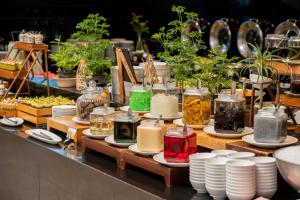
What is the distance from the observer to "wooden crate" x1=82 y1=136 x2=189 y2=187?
8.91 ft

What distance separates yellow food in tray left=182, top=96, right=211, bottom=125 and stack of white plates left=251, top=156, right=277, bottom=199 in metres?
0.66

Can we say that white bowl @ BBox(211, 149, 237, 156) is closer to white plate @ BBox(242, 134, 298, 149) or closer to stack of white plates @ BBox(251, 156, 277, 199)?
white plate @ BBox(242, 134, 298, 149)

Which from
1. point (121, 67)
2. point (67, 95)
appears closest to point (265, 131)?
point (121, 67)

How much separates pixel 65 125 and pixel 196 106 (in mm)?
1009

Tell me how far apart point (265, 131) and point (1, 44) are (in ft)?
20.2

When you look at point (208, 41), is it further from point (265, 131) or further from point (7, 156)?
point (265, 131)

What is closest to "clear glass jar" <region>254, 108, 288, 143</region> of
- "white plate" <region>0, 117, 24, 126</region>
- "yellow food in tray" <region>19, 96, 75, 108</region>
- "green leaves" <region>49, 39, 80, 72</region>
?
"yellow food in tray" <region>19, 96, 75, 108</region>

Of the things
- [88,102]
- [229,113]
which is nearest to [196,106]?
[229,113]

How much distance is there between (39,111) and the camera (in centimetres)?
423

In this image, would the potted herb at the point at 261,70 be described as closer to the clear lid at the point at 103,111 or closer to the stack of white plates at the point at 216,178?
the stack of white plates at the point at 216,178

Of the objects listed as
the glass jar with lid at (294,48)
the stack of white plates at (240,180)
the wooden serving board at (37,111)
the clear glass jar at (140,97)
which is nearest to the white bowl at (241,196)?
the stack of white plates at (240,180)

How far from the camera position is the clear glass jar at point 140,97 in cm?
352

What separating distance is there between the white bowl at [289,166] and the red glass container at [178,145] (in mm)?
412

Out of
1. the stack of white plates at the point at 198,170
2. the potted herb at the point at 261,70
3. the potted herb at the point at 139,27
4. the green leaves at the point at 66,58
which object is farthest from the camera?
the potted herb at the point at 139,27
